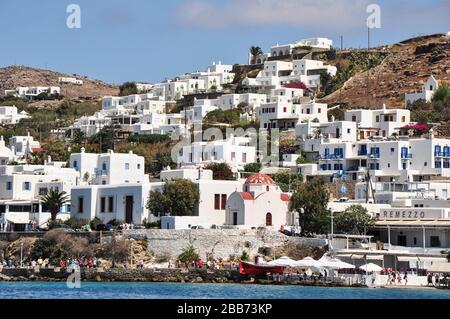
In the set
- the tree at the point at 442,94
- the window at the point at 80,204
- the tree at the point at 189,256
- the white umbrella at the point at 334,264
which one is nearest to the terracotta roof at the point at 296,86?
the tree at the point at 442,94

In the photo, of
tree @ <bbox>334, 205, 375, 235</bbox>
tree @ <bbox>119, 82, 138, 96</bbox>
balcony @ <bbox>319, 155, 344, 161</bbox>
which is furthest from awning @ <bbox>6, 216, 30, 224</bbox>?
tree @ <bbox>119, 82, 138, 96</bbox>

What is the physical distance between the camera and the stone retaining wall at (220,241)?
5991 centimetres

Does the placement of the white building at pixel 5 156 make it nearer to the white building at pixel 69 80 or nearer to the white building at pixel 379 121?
the white building at pixel 379 121

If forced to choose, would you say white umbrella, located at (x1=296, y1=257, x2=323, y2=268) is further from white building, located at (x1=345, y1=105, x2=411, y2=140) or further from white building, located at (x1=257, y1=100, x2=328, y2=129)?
white building, located at (x1=257, y1=100, x2=328, y2=129)

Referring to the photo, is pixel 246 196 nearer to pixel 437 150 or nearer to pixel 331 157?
pixel 331 157

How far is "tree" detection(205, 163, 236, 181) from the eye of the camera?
3014 inches

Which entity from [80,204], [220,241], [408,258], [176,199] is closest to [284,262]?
[220,241]

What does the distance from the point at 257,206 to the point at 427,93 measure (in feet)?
143

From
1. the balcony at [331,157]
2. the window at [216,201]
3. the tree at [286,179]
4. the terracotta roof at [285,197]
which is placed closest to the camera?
the terracotta roof at [285,197]

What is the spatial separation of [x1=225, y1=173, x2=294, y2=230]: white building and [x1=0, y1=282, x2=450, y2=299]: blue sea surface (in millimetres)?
10321

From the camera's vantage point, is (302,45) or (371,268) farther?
(302,45)

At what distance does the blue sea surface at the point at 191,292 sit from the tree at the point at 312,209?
36.8ft

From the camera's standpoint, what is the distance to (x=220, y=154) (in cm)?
8412
